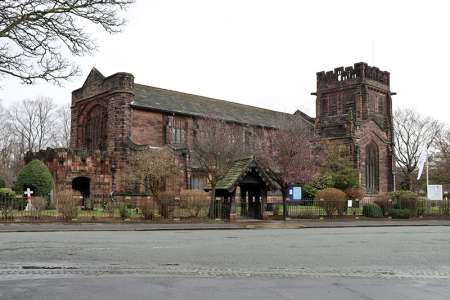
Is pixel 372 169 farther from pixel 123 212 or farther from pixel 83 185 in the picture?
pixel 123 212

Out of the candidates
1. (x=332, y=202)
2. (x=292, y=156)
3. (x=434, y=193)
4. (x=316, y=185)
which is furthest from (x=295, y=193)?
(x=316, y=185)

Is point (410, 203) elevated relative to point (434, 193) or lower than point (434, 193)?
lower

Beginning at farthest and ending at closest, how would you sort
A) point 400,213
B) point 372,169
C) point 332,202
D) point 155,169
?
point 372,169 < point 400,213 < point 155,169 < point 332,202

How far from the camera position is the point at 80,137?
4859 centimetres

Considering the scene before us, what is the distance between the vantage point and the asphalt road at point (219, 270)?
7898 mm

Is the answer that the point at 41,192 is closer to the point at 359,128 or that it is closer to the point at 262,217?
the point at 262,217

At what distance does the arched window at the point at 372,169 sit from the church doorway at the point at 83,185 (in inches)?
1244

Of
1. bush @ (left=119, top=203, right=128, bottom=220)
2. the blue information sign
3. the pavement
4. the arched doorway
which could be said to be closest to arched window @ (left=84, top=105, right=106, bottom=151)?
the arched doorway

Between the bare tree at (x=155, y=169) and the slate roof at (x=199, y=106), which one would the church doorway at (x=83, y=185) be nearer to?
the bare tree at (x=155, y=169)

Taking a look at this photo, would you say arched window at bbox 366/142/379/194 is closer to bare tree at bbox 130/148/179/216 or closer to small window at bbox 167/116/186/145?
small window at bbox 167/116/186/145

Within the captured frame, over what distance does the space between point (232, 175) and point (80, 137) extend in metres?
25.4

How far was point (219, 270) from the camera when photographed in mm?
10133

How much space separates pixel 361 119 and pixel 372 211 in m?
26.3

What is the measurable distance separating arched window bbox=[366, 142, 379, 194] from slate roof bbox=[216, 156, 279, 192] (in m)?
30.7
